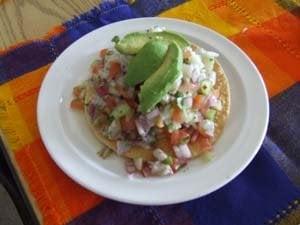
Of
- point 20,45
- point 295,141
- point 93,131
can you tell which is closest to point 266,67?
point 295,141

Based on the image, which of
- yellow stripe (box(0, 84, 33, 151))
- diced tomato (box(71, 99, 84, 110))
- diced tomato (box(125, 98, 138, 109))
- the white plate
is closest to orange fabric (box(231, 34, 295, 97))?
the white plate

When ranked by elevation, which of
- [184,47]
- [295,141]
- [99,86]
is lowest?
[295,141]

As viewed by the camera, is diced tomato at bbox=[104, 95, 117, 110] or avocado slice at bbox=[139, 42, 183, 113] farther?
diced tomato at bbox=[104, 95, 117, 110]

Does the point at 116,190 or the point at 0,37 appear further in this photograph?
the point at 0,37

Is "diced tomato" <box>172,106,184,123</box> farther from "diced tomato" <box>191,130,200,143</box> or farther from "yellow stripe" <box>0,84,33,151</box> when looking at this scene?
"yellow stripe" <box>0,84,33,151</box>

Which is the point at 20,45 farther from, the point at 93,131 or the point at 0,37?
the point at 93,131

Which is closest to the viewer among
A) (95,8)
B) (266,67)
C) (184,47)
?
(184,47)

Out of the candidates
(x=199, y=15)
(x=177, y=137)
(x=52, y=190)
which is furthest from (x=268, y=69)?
(x=52, y=190)
